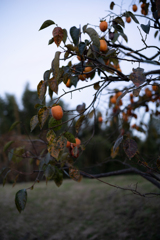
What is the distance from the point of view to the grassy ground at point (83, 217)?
5.16 ft

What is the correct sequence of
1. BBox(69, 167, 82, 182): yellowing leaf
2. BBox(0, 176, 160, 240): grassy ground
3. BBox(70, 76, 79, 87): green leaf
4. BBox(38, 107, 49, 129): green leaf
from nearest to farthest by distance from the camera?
BBox(38, 107, 49, 129): green leaf, BBox(69, 167, 82, 182): yellowing leaf, BBox(70, 76, 79, 87): green leaf, BBox(0, 176, 160, 240): grassy ground

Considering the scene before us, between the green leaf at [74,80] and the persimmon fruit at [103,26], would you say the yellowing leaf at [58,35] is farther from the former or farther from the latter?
the persimmon fruit at [103,26]

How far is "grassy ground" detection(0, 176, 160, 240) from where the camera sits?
157cm

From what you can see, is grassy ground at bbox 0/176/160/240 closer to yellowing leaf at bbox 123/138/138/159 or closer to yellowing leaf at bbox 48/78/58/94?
yellowing leaf at bbox 123/138/138/159

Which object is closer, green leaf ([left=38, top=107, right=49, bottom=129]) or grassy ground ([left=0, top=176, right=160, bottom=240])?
green leaf ([left=38, top=107, right=49, bottom=129])

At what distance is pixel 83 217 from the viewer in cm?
204

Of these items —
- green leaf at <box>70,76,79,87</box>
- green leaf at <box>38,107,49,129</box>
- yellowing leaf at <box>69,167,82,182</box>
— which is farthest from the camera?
green leaf at <box>70,76,79,87</box>

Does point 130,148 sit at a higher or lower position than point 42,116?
lower

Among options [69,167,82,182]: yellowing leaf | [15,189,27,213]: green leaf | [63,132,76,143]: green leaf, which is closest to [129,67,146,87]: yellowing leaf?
[63,132,76,143]: green leaf

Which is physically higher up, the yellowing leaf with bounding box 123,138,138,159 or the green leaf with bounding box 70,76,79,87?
the green leaf with bounding box 70,76,79,87

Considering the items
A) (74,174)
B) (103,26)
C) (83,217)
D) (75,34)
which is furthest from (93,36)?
(83,217)

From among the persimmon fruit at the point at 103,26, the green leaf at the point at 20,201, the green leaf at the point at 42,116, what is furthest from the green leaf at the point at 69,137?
the persimmon fruit at the point at 103,26

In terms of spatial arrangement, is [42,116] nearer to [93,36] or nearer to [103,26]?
[93,36]

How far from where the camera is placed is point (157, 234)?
1419 mm
